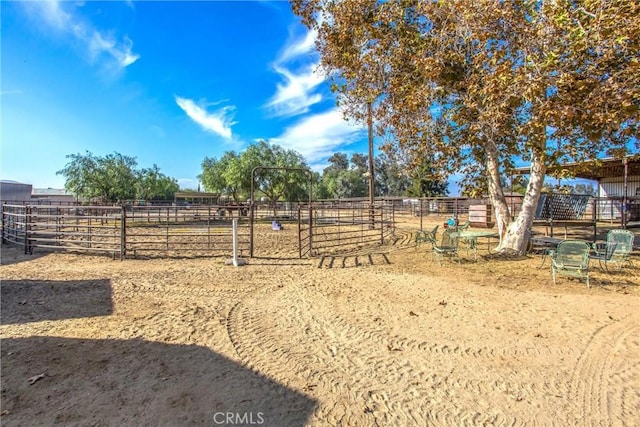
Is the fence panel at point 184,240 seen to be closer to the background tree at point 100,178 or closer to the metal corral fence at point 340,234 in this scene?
the metal corral fence at point 340,234

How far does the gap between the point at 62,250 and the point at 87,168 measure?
61.1ft

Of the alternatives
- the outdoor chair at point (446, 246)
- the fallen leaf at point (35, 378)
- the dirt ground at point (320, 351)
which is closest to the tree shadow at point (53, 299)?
the dirt ground at point (320, 351)

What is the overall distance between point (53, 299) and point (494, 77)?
29.2ft

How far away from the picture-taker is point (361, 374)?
9.95 ft

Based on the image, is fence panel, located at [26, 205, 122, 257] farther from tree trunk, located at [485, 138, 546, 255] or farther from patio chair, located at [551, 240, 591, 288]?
tree trunk, located at [485, 138, 546, 255]

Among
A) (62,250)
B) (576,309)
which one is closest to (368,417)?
(576,309)

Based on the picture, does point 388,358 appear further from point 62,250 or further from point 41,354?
point 62,250

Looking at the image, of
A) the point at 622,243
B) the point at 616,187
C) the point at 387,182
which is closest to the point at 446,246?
the point at 622,243

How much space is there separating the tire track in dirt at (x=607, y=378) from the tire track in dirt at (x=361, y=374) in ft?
0.70

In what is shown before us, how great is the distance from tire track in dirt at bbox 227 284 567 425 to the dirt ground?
16mm

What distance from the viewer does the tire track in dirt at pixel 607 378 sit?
8.10ft

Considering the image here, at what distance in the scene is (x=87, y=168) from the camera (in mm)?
24891

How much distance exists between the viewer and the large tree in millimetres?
5957

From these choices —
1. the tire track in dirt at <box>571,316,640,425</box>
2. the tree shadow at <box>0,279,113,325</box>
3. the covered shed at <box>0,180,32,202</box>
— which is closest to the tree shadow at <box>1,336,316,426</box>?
the tree shadow at <box>0,279,113,325</box>
